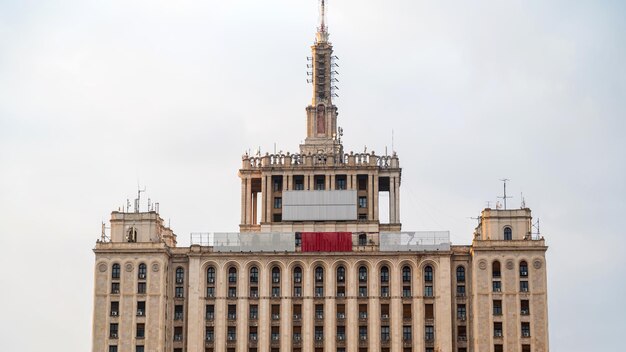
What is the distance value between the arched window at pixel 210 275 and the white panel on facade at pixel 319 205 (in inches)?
539

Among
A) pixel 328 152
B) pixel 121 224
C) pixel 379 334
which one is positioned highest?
pixel 328 152

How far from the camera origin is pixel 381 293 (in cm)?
17850

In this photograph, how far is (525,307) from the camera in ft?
575

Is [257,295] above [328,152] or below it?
below

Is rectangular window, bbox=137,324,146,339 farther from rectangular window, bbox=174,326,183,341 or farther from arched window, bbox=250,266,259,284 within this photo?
arched window, bbox=250,266,259,284

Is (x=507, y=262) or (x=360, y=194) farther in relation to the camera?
(x=360, y=194)

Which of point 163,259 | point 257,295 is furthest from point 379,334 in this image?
point 163,259

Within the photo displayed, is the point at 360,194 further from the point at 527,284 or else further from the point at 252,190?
the point at 527,284

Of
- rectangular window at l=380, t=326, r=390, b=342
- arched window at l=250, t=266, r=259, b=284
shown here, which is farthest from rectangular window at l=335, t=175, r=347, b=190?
rectangular window at l=380, t=326, r=390, b=342

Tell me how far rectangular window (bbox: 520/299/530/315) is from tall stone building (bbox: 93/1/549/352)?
12 centimetres

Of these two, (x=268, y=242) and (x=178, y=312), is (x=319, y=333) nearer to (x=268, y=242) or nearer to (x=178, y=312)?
(x=268, y=242)

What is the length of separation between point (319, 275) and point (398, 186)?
1988cm

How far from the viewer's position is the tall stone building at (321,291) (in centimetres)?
17612

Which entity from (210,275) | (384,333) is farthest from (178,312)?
(384,333)
